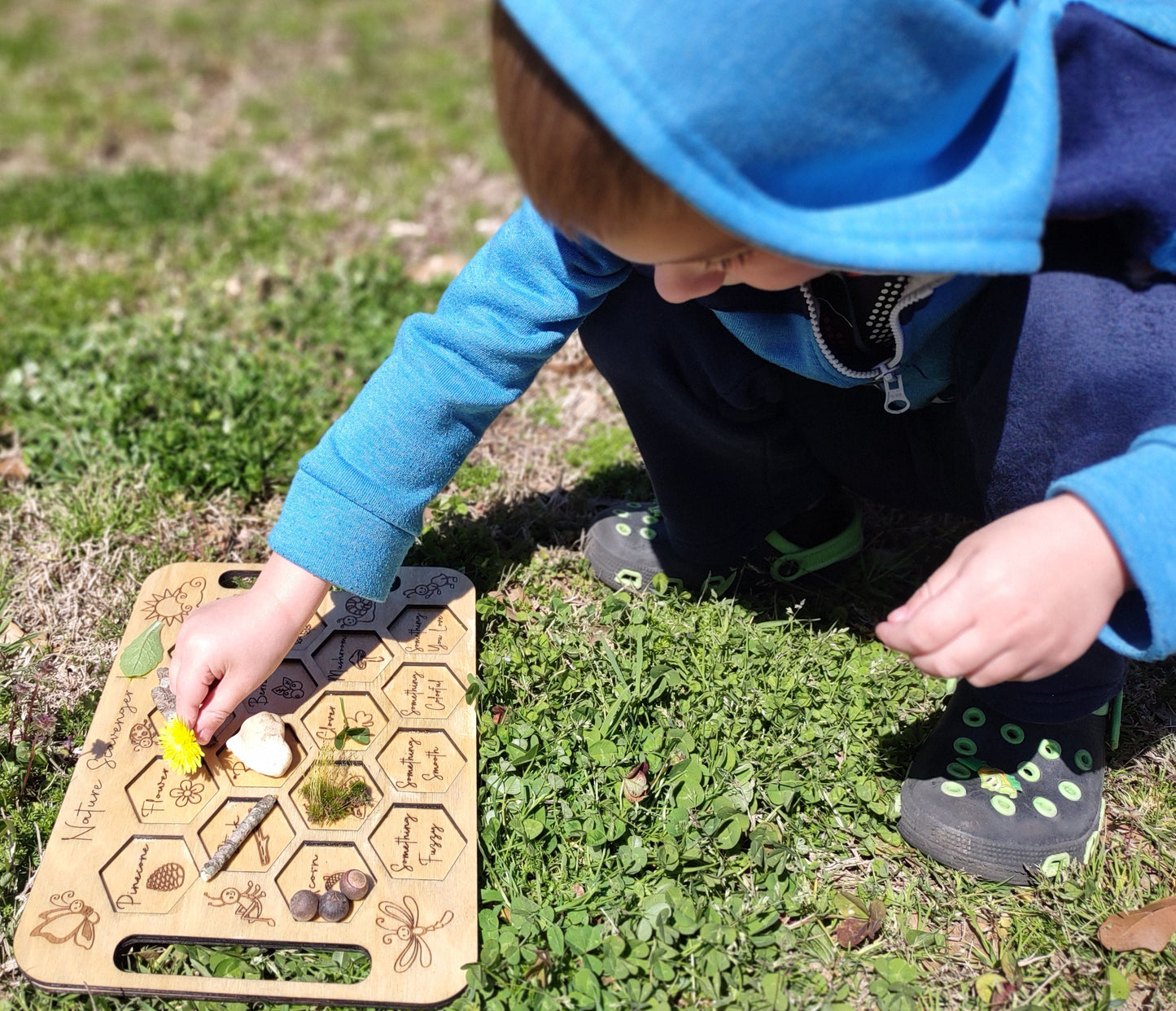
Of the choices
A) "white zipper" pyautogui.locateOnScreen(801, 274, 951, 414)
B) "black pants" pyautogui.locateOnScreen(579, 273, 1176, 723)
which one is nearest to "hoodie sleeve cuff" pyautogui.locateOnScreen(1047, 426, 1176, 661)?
"black pants" pyautogui.locateOnScreen(579, 273, 1176, 723)

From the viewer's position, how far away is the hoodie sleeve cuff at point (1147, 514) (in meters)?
1.16

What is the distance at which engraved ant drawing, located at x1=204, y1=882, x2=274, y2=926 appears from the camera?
5.22 feet

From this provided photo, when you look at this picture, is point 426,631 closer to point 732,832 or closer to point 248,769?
point 248,769

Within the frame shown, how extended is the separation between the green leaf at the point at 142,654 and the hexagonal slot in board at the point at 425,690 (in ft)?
1.44

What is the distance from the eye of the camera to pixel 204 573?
209cm

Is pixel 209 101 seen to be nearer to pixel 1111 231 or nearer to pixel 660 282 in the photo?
pixel 660 282

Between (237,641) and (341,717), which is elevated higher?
(237,641)

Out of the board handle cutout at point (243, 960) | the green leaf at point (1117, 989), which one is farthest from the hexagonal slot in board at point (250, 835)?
the green leaf at point (1117, 989)

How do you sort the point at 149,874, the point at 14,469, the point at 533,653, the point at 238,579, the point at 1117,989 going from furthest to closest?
the point at 14,469 → the point at 238,579 → the point at 533,653 → the point at 149,874 → the point at 1117,989

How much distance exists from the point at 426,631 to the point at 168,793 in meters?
0.53

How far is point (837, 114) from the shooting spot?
39.6 inches

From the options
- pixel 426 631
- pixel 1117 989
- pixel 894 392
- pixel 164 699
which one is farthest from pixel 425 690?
pixel 1117 989

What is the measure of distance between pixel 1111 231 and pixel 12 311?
2.93m

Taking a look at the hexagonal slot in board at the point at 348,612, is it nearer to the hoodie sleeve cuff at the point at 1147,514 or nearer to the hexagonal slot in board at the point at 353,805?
the hexagonal slot in board at the point at 353,805
